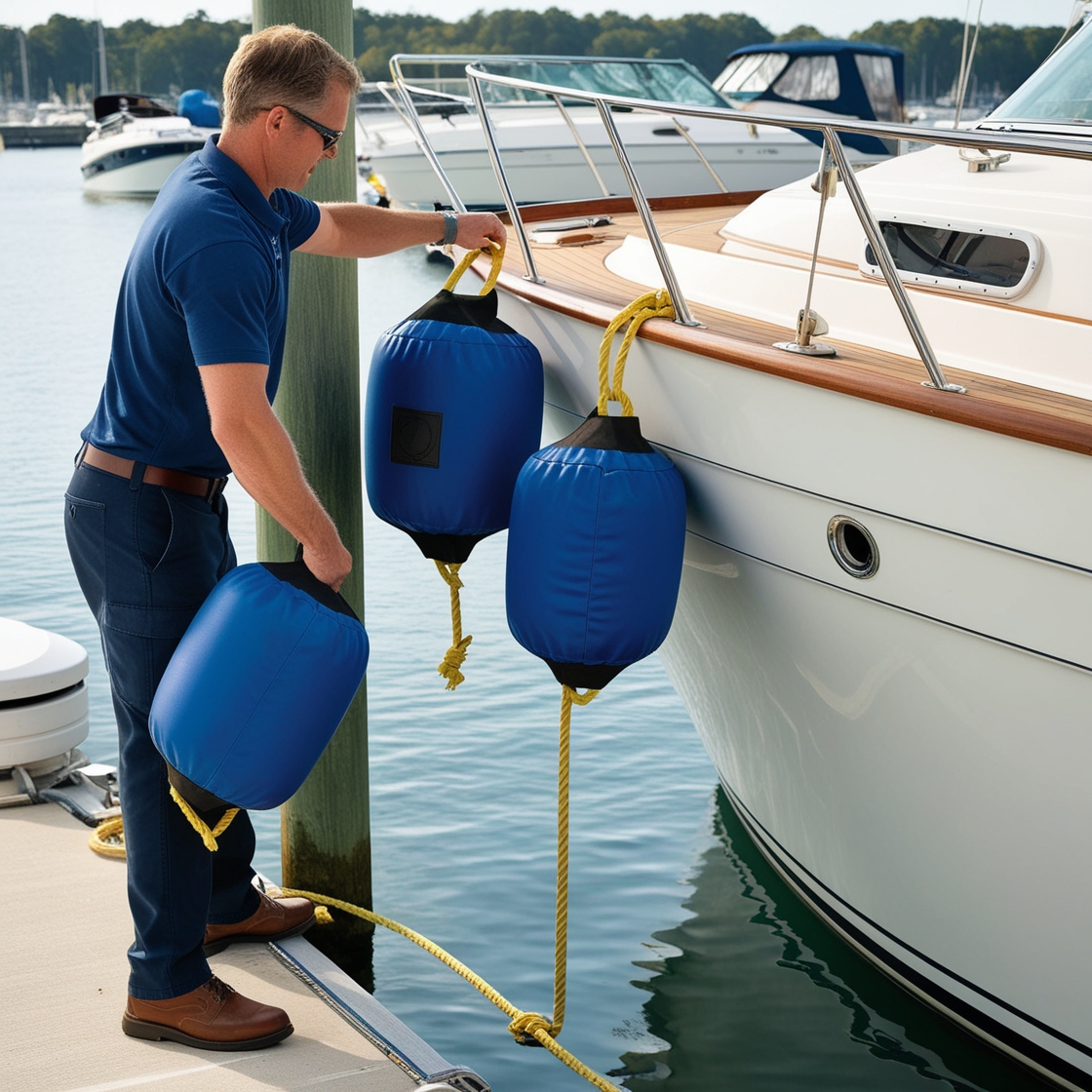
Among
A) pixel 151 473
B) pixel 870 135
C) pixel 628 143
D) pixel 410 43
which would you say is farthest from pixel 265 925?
pixel 410 43

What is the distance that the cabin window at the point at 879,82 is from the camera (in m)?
17.0

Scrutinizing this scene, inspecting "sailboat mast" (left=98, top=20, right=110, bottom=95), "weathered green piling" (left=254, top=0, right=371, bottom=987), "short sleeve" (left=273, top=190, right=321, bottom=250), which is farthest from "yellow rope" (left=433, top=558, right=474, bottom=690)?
"sailboat mast" (left=98, top=20, right=110, bottom=95)

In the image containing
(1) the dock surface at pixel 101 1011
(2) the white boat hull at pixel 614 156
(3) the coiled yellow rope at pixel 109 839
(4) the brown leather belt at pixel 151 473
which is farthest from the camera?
(2) the white boat hull at pixel 614 156

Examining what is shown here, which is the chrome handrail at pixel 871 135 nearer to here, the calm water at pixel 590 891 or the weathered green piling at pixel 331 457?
the weathered green piling at pixel 331 457

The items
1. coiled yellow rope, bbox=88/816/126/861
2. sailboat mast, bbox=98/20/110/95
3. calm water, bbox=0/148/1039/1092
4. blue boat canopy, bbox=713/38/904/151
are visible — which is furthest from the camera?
sailboat mast, bbox=98/20/110/95

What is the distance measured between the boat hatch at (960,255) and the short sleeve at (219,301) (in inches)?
52.9

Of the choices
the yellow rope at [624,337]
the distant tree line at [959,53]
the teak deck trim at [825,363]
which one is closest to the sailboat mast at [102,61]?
the distant tree line at [959,53]

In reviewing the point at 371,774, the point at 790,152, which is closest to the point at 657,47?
the point at 790,152

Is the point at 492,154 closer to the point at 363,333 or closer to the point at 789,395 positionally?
the point at 789,395

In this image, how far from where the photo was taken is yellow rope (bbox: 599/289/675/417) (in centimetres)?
274

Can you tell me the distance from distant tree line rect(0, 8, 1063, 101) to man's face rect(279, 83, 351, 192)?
3339cm

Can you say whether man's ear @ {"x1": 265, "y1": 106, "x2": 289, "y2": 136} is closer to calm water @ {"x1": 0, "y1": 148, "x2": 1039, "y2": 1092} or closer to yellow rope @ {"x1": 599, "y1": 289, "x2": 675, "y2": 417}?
yellow rope @ {"x1": 599, "y1": 289, "x2": 675, "y2": 417}

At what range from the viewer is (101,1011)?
8.84ft

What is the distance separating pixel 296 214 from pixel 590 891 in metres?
2.18
